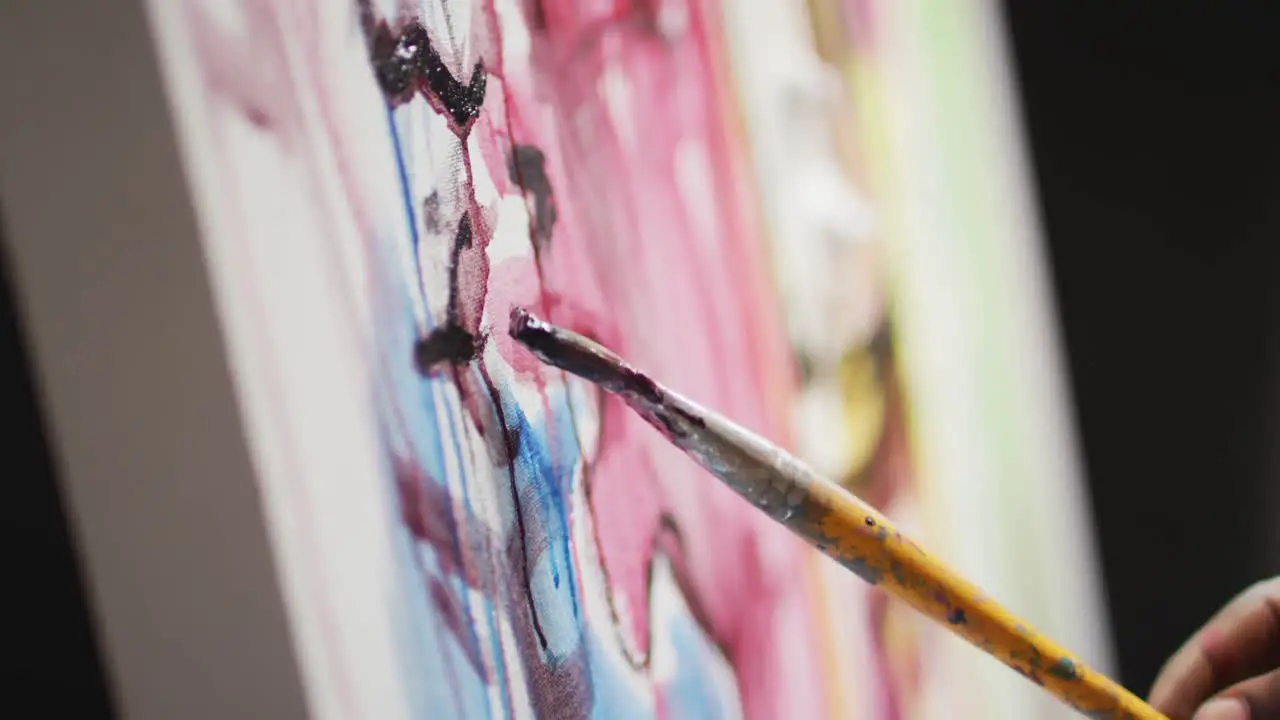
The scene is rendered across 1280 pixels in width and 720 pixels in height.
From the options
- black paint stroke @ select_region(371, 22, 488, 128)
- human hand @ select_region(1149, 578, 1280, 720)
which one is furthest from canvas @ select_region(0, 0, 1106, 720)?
human hand @ select_region(1149, 578, 1280, 720)

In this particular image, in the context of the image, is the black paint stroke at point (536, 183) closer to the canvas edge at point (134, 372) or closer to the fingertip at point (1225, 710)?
the canvas edge at point (134, 372)

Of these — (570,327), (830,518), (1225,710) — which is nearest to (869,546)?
(830,518)

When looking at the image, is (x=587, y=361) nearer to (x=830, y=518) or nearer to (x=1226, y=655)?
(x=830, y=518)

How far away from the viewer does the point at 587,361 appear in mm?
284

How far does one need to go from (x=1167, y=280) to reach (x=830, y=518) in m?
0.75

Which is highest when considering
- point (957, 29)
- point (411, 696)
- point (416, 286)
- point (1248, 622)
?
point (957, 29)

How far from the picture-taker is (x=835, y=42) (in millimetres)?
586

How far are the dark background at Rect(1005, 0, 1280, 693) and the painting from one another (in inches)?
18.5

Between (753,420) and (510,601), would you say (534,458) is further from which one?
(753,420)

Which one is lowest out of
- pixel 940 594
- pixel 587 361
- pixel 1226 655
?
pixel 1226 655

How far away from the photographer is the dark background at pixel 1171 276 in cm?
89

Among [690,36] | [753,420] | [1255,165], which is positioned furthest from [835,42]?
[1255,165]

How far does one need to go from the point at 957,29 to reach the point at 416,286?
574mm

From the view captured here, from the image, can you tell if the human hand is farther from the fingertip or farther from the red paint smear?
the red paint smear
